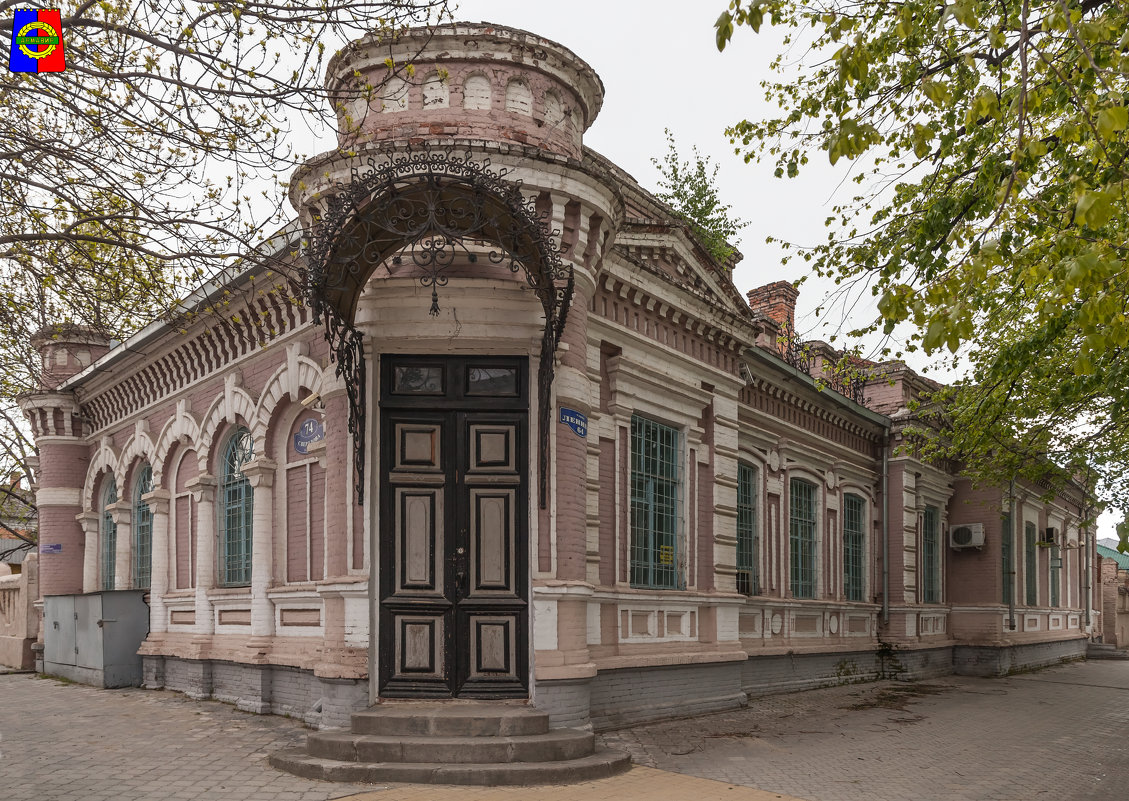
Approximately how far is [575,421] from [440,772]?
3791mm

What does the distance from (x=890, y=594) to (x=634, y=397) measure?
10.1 metres

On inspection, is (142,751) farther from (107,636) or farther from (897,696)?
(897,696)

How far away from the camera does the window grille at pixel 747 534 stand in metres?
15.4

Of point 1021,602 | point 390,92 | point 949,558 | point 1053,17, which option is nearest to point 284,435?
point 390,92

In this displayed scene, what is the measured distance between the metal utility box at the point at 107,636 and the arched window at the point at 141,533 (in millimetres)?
940

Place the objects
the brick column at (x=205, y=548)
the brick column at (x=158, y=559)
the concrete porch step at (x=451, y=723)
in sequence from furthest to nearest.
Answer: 1. the brick column at (x=158, y=559)
2. the brick column at (x=205, y=548)
3. the concrete porch step at (x=451, y=723)

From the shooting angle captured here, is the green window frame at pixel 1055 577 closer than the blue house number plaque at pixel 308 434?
No

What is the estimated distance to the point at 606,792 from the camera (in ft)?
26.2

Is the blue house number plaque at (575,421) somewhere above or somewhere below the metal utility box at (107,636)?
above

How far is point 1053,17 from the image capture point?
579cm

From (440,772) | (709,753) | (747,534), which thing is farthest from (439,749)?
(747,534)

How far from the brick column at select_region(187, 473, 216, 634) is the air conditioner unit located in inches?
638

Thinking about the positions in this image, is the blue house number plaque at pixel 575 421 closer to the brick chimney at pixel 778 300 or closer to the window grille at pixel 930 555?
the brick chimney at pixel 778 300

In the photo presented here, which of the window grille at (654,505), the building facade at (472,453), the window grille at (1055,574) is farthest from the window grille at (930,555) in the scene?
the window grille at (654,505)
